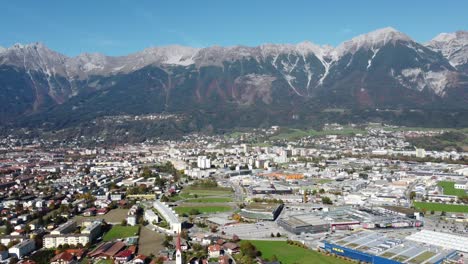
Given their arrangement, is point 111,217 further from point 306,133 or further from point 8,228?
point 306,133

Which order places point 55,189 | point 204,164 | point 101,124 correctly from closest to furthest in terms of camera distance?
point 55,189 → point 204,164 → point 101,124

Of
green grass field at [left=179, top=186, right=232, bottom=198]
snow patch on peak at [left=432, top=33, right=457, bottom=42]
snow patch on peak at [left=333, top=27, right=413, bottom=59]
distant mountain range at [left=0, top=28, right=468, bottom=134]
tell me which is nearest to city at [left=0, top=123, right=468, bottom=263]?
green grass field at [left=179, top=186, right=232, bottom=198]

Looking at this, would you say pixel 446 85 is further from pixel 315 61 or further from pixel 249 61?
pixel 249 61

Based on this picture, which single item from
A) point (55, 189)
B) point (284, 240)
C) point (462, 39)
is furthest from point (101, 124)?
point (462, 39)

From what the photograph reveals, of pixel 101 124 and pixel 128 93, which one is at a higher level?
pixel 128 93

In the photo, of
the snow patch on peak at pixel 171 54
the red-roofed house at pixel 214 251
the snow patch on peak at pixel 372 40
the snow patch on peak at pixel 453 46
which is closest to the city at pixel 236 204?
the red-roofed house at pixel 214 251

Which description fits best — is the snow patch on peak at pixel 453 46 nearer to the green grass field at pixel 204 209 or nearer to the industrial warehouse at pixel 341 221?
the industrial warehouse at pixel 341 221

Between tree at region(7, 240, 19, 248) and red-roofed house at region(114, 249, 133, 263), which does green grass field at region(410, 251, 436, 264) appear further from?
tree at region(7, 240, 19, 248)

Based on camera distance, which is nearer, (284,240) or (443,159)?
(284,240)
